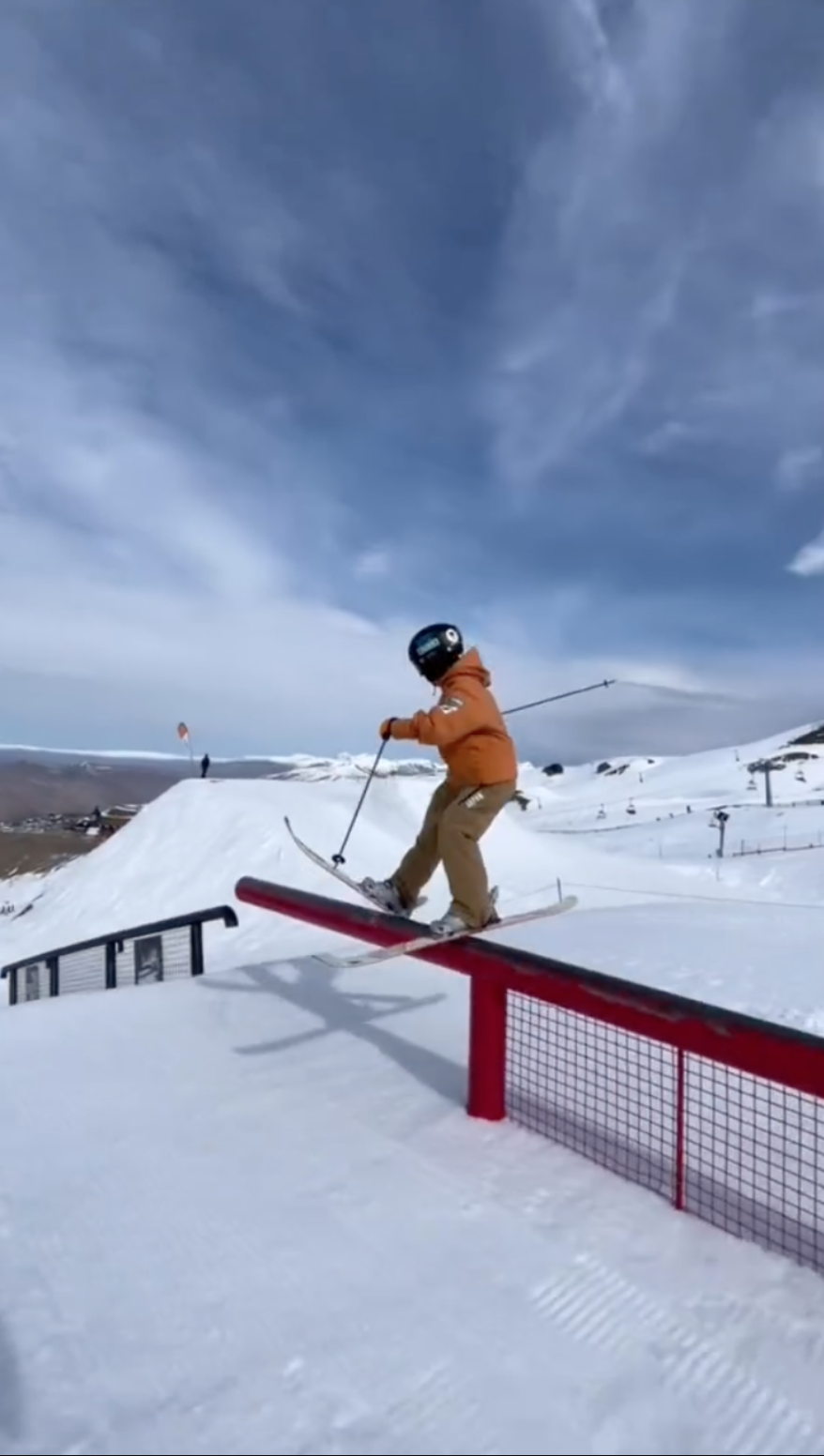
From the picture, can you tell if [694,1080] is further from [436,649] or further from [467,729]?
[436,649]

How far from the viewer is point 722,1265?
273cm

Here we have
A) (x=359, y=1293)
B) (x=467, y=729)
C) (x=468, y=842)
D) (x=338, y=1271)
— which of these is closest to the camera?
(x=359, y=1293)

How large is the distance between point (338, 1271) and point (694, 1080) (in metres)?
2.77

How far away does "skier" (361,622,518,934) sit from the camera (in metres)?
4.54

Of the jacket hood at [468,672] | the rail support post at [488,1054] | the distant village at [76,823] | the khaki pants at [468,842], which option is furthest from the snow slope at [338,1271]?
the distant village at [76,823]

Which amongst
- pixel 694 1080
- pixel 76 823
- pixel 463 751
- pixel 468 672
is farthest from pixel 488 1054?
pixel 76 823

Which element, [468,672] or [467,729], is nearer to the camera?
[467,729]

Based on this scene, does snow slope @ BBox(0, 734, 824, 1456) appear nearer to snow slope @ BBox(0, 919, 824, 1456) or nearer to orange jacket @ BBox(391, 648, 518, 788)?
snow slope @ BBox(0, 919, 824, 1456)

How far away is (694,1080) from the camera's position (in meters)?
4.62

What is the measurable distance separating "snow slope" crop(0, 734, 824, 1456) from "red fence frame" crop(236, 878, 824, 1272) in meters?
0.21

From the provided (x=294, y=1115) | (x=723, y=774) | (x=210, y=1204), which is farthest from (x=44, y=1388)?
(x=723, y=774)

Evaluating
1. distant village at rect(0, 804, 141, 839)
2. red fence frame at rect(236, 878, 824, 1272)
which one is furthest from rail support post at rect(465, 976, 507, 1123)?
distant village at rect(0, 804, 141, 839)

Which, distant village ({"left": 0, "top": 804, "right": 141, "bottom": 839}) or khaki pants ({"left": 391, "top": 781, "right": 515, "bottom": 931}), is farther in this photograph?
distant village ({"left": 0, "top": 804, "right": 141, "bottom": 839})

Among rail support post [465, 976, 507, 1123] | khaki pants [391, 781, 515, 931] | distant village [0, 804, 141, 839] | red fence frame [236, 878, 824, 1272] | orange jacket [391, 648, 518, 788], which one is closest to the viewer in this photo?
red fence frame [236, 878, 824, 1272]
